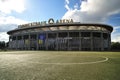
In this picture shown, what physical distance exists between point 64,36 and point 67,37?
264cm

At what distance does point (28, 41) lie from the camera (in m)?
99.8

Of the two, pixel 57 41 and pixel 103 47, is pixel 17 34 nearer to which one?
pixel 57 41

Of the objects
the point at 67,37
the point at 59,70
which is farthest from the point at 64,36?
the point at 59,70

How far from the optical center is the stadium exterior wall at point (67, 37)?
84.4 m

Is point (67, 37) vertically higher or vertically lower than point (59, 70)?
higher

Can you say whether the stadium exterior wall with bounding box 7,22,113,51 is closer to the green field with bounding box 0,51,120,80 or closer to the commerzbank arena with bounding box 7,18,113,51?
the commerzbank arena with bounding box 7,18,113,51

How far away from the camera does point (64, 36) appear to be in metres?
87.2

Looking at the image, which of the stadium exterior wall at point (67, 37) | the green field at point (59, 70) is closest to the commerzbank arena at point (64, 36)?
the stadium exterior wall at point (67, 37)

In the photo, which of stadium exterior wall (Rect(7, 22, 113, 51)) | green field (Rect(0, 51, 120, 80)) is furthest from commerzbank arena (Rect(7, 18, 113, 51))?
green field (Rect(0, 51, 120, 80))

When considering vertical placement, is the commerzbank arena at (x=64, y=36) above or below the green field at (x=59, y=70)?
above

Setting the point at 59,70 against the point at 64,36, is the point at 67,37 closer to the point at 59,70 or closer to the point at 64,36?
the point at 64,36

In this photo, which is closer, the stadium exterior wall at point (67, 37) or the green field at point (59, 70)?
the green field at point (59, 70)

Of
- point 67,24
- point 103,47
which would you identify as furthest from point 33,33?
point 103,47

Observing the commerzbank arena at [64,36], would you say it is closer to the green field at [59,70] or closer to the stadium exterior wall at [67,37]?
the stadium exterior wall at [67,37]
